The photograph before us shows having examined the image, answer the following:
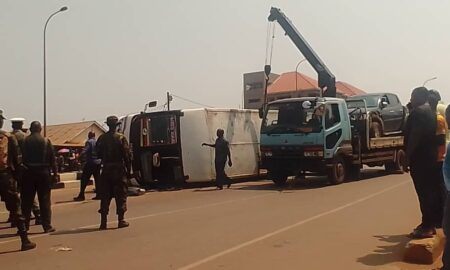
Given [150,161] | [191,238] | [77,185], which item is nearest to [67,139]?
[77,185]

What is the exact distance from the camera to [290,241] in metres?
7.66

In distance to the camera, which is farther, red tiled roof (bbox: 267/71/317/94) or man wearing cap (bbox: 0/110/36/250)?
red tiled roof (bbox: 267/71/317/94)

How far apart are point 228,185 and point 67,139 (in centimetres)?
3110

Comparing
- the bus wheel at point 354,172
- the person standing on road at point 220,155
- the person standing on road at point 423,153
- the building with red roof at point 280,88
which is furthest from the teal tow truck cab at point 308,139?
the building with red roof at point 280,88

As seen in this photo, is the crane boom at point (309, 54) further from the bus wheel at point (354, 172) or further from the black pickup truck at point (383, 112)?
the bus wheel at point (354, 172)

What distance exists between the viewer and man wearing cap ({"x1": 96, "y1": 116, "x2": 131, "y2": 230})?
903 cm

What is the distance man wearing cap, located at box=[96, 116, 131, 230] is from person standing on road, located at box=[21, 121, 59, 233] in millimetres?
832

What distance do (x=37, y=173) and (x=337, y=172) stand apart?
972 cm

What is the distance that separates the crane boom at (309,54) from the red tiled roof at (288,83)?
49.4 meters

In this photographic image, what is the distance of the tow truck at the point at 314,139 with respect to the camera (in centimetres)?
1552

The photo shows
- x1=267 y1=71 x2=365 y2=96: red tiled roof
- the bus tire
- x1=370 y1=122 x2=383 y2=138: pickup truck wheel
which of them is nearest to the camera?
the bus tire

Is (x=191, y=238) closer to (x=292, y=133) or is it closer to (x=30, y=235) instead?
(x=30, y=235)

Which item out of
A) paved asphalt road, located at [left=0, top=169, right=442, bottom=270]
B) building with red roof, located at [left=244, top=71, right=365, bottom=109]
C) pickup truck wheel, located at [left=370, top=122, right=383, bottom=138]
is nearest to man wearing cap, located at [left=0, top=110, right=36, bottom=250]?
paved asphalt road, located at [left=0, top=169, right=442, bottom=270]

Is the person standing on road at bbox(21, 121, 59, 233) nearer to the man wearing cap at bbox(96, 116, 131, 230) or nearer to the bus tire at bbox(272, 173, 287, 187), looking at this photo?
the man wearing cap at bbox(96, 116, 131, 230)
